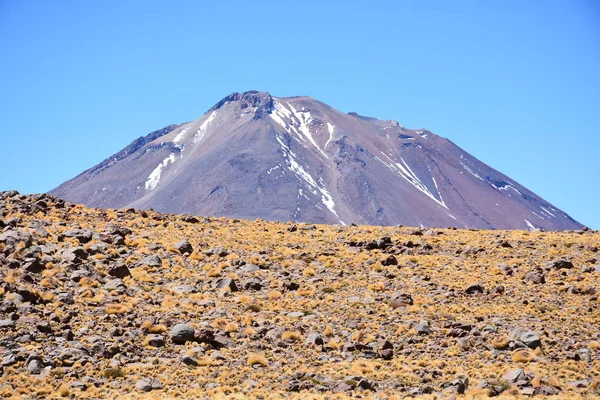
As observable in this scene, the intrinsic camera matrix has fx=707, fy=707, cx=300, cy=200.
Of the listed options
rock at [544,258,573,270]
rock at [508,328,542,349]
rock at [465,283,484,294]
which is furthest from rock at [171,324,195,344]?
rock at [544,258,573,270]

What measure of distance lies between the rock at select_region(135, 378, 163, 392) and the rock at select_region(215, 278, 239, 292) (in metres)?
9.54

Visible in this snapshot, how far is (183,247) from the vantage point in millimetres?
39344

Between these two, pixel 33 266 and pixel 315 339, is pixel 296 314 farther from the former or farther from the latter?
pixel 33 266

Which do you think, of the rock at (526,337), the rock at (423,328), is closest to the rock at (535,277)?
the rock at (526,337)

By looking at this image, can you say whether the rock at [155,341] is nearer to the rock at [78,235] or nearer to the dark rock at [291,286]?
the dark rock at [291,286]

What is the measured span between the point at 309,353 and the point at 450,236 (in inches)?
830

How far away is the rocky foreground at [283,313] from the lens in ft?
82.6

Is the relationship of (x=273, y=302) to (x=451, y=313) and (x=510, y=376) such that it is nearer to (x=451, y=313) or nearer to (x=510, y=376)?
(x=451, y=313)

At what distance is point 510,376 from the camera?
2562 cm

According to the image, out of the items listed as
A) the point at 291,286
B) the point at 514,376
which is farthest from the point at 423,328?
the point at 291,286

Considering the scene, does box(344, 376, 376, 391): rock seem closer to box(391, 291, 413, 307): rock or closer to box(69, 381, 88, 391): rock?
box(391, 291, 413, 307): rock

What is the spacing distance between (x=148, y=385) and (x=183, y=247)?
1533 centimetres

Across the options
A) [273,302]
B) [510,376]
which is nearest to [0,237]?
[273,302]

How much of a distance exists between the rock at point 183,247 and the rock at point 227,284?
5219 millimetres
